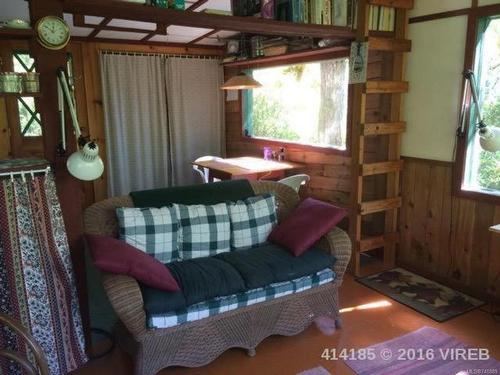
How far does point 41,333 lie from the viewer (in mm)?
2004

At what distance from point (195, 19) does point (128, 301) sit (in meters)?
1.60

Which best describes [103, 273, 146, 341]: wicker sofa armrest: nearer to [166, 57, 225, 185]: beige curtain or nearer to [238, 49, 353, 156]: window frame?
[238, 49, 353, 156]: window frame

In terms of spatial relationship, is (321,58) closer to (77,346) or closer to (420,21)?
(420,21)

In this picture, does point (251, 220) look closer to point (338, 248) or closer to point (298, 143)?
point (338, 248)

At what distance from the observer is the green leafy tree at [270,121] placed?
177 inches

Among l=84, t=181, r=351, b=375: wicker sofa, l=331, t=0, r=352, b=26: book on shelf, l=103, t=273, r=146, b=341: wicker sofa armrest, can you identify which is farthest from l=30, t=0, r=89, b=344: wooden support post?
l=331, t=0, r=352, b=26: book on shelf

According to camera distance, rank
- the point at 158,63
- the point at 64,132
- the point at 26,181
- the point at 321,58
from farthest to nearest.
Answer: the point at 158,63
the point at 321,58
the point at 64,132
the point at 26,181

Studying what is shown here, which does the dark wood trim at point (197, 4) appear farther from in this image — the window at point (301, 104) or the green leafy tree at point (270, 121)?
the green leafy tree at point (270, 121)

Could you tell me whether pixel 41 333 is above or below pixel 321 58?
below

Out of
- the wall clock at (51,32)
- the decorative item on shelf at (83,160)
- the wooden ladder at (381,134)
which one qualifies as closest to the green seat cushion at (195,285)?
the decorative item on shelf at (83,160)

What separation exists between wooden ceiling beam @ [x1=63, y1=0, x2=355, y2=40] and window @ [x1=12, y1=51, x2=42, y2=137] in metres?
2.58

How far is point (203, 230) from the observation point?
2.51 meters

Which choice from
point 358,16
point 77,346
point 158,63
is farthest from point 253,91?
point 77,346

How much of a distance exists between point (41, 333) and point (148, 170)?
312cm
